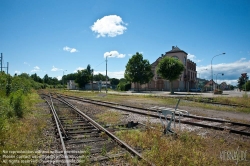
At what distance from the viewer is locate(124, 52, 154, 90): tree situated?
58062 mm

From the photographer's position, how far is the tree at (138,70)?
58.1 m

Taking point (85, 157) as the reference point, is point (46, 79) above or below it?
above

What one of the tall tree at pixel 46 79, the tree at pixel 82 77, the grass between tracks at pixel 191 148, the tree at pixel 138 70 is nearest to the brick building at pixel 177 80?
the tree at pixel 138 70

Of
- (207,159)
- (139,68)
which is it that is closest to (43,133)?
(207,159)

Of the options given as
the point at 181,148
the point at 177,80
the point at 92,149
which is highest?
the point at 177,80

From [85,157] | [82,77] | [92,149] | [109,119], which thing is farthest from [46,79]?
[85,157]

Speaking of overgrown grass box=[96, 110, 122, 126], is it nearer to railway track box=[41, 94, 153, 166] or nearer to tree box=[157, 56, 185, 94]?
railway track box=[41, 94, 153, 166]

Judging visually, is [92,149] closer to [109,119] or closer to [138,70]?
[109,119]

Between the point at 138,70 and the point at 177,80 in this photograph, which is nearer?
the point at 138,70

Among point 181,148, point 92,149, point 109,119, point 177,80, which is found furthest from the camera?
point 177,80

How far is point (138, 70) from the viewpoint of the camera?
58250 millimetres

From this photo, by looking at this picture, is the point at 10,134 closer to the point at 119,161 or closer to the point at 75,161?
the point at 75,161

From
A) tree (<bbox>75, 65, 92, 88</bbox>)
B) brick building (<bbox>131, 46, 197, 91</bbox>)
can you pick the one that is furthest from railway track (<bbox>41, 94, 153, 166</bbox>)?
tree (<bbox>75, 65, 92, 88</bbox>)

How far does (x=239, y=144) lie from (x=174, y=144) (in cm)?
215
